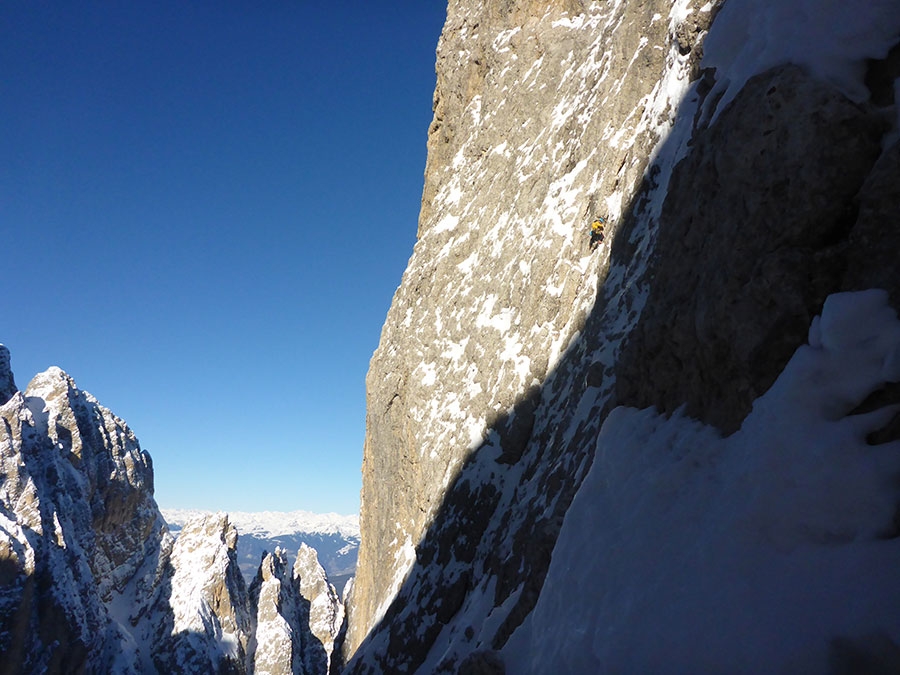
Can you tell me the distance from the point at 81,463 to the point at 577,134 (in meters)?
116

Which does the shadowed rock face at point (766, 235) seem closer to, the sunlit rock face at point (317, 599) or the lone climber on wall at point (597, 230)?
the lone climber on wall at point (597, 230)

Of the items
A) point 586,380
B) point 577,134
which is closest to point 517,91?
point 577,134

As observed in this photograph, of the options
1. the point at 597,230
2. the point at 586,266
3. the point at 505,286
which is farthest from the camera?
the point at 505,286

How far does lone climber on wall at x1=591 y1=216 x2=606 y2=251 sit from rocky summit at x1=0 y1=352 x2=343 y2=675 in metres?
84.2

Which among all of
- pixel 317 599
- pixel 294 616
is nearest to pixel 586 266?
pixel 294 616

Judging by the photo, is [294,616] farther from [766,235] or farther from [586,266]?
[766,235]

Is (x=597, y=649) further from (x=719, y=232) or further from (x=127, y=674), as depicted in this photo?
(x=127, y=674)

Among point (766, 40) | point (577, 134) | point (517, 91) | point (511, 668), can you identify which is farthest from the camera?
point (517, 91)

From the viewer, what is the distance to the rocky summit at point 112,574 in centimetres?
7362

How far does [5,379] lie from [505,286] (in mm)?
115222

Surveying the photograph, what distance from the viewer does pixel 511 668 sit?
9.62 m

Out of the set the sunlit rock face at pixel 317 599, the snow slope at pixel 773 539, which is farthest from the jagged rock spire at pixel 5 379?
the snow slope at pixel 773 539

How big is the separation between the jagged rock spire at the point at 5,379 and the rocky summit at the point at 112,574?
24 centimetres

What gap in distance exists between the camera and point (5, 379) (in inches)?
3981
